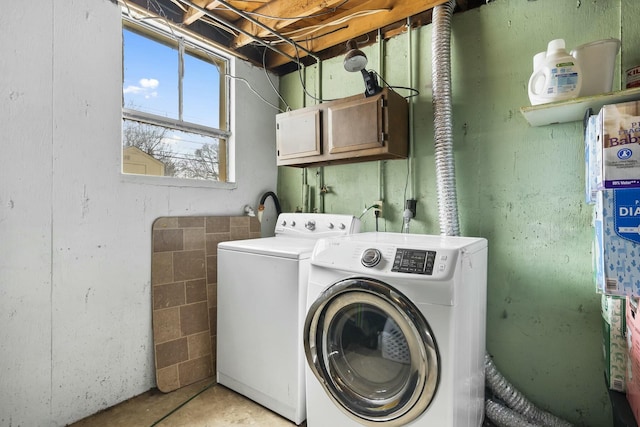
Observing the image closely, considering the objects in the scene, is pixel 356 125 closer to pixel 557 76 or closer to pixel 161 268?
pixel 557 76

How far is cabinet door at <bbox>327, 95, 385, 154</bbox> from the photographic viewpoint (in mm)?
1919

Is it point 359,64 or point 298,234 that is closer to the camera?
point 359,64

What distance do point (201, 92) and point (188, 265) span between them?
129cm

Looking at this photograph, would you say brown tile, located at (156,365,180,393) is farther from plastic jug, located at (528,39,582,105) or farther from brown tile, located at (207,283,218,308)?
plastic jug, located at (528,39,582,105)

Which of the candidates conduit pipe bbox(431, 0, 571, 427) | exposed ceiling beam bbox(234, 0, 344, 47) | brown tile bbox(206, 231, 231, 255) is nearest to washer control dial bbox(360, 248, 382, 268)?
conduit pipe bbox(431, 0, 571, 427)

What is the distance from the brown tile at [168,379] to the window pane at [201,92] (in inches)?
66.2

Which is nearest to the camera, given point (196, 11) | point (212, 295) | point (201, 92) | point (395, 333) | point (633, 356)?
point (633, 356)

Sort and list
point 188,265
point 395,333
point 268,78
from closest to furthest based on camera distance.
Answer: point 395,333
point 188,265
point 268,78

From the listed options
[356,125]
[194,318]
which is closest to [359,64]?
[356,125]

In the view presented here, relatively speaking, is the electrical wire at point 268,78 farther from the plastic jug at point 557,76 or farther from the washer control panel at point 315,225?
the plastic jug at point 557,76

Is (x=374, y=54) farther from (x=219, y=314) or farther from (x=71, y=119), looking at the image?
(x=219, y=314)

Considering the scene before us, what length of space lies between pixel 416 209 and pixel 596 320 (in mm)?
1053

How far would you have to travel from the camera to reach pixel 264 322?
185cm

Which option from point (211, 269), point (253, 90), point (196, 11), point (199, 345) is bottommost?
point (199, 345)
